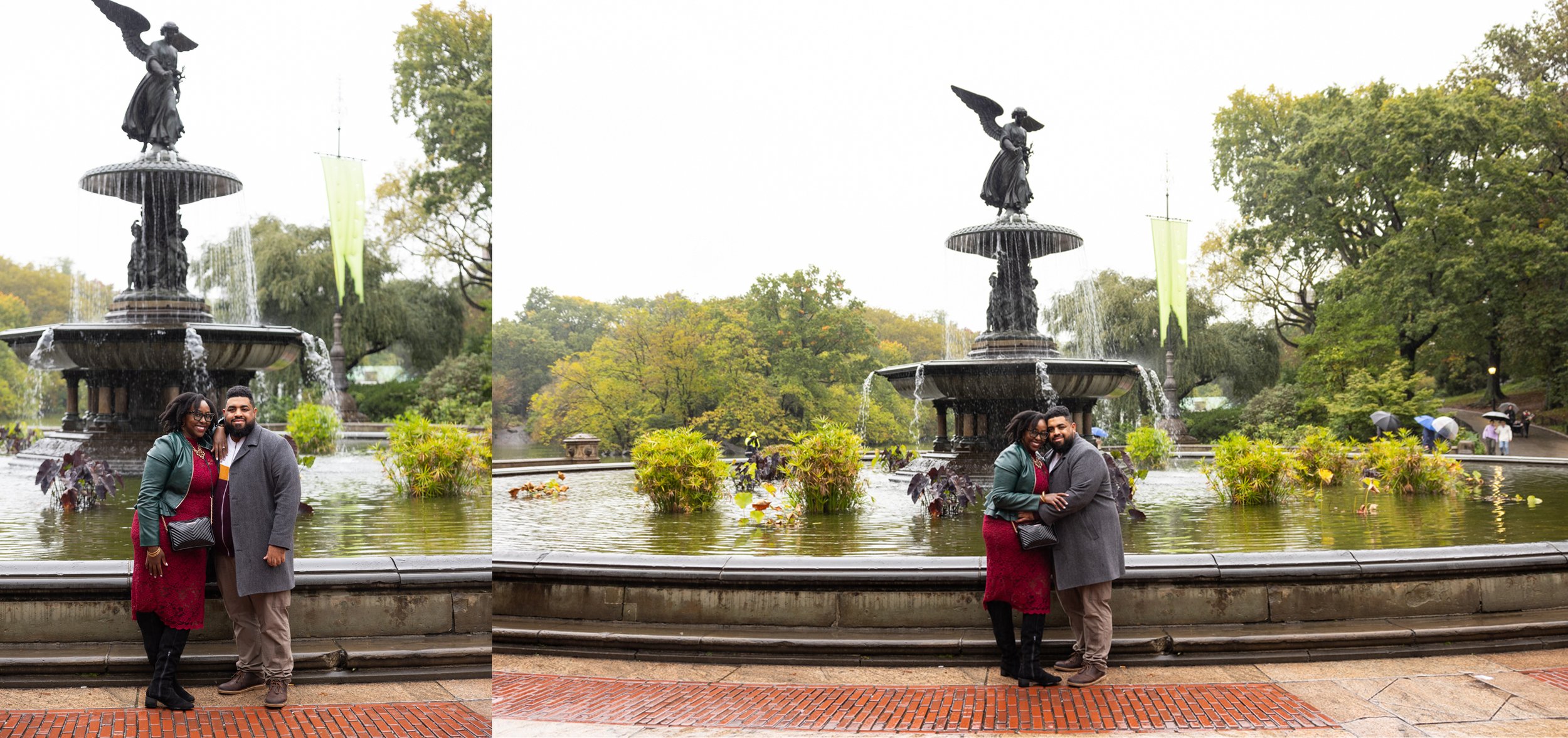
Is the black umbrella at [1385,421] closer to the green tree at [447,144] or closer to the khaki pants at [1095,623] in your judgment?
the khaki pants at [1095,623]

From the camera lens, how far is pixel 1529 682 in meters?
4.74

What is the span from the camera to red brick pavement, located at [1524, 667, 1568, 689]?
4734mm

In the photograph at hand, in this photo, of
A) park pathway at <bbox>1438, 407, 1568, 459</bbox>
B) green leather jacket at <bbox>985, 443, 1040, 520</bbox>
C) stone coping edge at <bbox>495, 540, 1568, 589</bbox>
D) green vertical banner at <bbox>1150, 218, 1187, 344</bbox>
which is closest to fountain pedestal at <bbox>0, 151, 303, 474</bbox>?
stone coping edge at <bbox>495, 540, 1568, 589</bbox>

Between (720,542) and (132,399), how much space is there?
25.6ft

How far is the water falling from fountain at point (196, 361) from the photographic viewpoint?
10.8 meters

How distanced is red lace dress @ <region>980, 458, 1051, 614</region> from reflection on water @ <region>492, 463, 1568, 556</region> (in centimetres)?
111

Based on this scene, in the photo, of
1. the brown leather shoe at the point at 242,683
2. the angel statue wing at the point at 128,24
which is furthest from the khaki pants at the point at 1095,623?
the angel statue wing at the point at 128,24

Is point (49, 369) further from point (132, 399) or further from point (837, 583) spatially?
point (837, 583)

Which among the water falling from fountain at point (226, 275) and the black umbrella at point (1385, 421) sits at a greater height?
the water falling from fountain at point (226, 275)

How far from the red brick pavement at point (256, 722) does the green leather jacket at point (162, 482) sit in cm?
71

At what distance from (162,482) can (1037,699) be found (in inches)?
153

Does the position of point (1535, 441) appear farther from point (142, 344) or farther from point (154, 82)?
point (154, 82)

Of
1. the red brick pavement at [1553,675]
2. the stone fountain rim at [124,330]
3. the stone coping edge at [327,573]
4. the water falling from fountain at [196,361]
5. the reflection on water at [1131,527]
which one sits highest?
the stone fountain rim at [124,330]

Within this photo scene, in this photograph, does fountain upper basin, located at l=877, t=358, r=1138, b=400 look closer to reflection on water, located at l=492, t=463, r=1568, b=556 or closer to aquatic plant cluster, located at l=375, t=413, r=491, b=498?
reflection on water, located at l=492, t=463, r=1568, b=556
